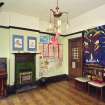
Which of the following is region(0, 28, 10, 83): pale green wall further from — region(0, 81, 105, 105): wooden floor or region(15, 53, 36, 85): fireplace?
region(0, 81, 105, 105): wooden floor

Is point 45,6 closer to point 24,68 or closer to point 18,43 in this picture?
point 18,43

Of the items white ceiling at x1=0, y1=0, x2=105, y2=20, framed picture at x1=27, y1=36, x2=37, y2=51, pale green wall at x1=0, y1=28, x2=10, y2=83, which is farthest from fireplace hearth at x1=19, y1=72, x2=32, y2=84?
white ceiling at x1=0, y1=0, x2=105, y2=20

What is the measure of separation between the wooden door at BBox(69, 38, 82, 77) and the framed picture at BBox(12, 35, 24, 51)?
2380mm

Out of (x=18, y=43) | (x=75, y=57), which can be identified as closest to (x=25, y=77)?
(x=18, y=43)

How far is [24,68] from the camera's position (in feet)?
14.5

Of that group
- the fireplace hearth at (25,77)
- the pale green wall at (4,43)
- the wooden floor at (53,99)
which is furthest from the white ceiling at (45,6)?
the wooden floor at (53,99)

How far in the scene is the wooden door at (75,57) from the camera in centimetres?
510

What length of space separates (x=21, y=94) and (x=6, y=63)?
1.14m

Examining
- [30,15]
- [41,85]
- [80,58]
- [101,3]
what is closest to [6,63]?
[41,85]

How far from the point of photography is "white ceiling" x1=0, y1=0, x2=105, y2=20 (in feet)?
11.7

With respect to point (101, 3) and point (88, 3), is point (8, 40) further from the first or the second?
point (101, 3)

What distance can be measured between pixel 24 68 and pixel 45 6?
91.8 inches

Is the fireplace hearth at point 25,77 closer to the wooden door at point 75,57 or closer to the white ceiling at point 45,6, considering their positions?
the wooden door at point 75,57

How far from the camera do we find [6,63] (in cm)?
390
